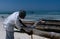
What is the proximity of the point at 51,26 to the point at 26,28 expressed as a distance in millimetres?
1224

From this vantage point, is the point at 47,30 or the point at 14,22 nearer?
the point at 14,22

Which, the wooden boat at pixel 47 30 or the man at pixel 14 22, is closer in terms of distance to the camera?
the man at pixel 14 22

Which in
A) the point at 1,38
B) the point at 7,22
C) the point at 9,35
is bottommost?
the point at 1,38

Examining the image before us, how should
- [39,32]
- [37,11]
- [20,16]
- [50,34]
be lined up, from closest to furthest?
[20,16] → [50,34] → [39,32] → [37,11]

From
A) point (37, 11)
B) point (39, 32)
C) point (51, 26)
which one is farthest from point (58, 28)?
point (37, 11)

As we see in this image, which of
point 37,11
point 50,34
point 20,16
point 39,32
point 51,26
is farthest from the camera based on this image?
point 37,11

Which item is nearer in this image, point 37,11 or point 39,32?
point 39,32

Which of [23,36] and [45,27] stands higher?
[45,27]

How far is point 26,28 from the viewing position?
4926mm

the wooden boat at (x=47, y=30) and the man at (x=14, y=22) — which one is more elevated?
the man at (x=14, y=22)

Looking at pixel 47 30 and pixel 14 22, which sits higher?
pixel 14 22

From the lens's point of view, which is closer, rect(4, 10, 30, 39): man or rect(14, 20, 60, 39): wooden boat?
rect(4, 10, 30, 39): man

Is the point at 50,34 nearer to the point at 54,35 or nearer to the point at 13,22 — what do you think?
the point at 54,35

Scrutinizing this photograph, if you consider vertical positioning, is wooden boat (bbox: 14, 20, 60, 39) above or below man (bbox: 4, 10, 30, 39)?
below
